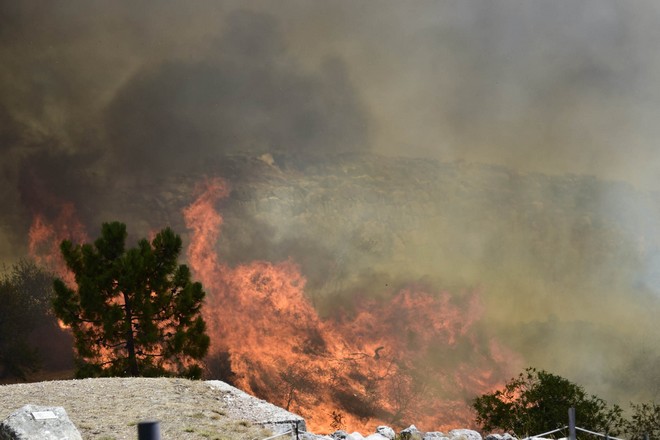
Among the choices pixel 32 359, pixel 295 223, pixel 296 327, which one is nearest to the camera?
pixel 32 359

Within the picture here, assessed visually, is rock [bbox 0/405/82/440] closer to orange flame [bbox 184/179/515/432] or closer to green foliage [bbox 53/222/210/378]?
green foliage [bbox 53/222/210/378]

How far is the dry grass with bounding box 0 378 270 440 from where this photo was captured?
64.7ft

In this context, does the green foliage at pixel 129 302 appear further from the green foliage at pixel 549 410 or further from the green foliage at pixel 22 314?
the green foliage at pixel 22 314

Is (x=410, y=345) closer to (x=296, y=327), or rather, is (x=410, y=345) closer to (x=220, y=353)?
(x=296, y=327)

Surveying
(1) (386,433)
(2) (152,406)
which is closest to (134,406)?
(2) (152,406)

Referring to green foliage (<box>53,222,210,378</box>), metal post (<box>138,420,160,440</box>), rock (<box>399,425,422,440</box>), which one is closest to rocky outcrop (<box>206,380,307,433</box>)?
rock (<box>399,425,422,440</box>)

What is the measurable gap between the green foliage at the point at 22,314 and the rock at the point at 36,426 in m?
45.4

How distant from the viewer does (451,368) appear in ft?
204

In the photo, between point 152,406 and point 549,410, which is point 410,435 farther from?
point 152,406

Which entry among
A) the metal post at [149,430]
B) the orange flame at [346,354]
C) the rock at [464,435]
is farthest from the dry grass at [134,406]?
the orange flame at [346,354]

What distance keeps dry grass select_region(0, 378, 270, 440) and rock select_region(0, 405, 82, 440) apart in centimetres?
198

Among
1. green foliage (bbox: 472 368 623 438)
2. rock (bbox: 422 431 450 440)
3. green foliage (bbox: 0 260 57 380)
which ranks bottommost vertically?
rock (bbox: 422 431 450 440)

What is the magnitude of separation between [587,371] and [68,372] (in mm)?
42190

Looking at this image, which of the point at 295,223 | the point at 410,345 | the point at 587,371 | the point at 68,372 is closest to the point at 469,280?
the point at 410,345
